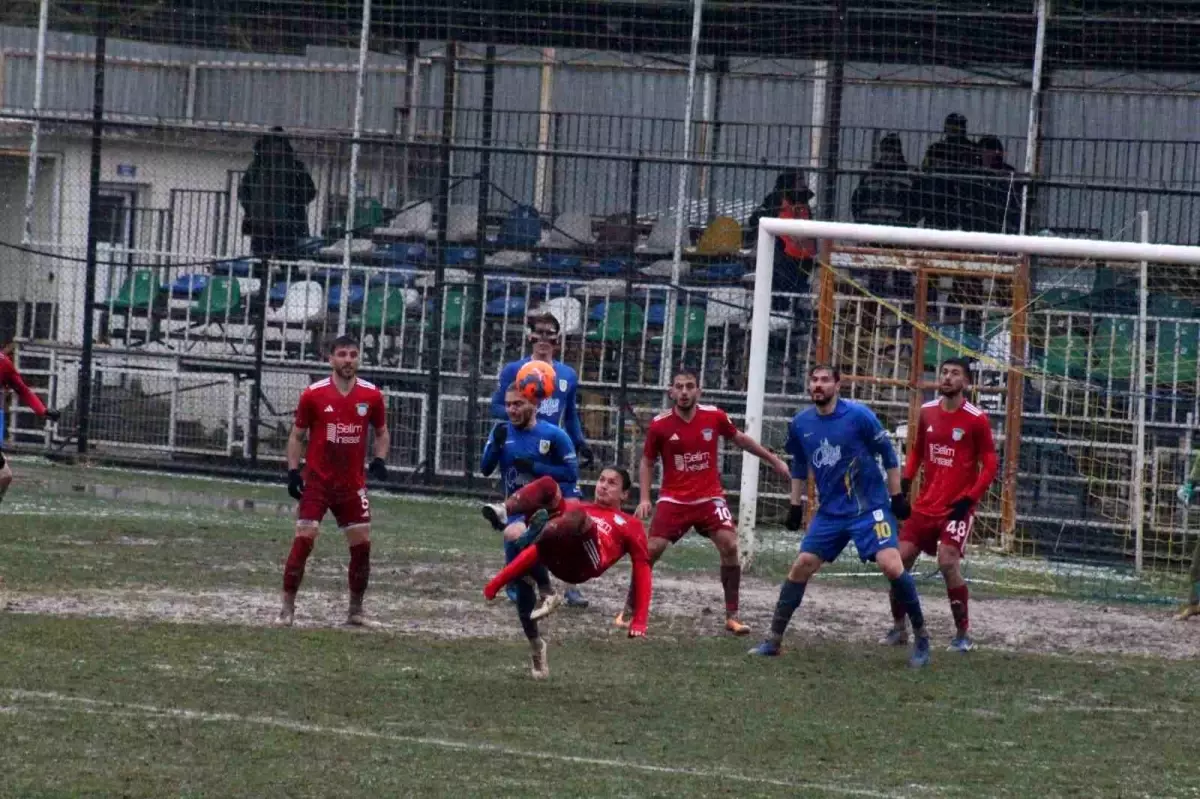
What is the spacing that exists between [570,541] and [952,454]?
3.75 metres

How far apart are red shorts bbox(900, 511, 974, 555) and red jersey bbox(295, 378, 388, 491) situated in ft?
11.7

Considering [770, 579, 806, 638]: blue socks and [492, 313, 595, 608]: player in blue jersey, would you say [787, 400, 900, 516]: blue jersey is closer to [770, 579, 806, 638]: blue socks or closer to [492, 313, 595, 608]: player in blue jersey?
[770, 579, 806, 638]: blue socks

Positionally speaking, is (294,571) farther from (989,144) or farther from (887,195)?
(989,144)

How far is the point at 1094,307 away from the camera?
1748 cm

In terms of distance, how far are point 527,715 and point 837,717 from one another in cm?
160

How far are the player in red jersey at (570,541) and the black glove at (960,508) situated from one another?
3068 millimetres

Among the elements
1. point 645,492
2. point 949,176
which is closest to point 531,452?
point 645,492

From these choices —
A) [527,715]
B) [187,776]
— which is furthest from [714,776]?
[187,776]

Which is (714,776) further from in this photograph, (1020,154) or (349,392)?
(1020,154)

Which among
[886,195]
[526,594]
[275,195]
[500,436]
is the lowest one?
[526,594]

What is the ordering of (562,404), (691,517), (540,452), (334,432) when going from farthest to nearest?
(562,404) < (691,517) < (334,432) < (540,452)

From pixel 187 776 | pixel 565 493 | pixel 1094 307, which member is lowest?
pixel 187 776

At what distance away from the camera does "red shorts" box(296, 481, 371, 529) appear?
12125 millimetres

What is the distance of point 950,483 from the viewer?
12.6 metres
